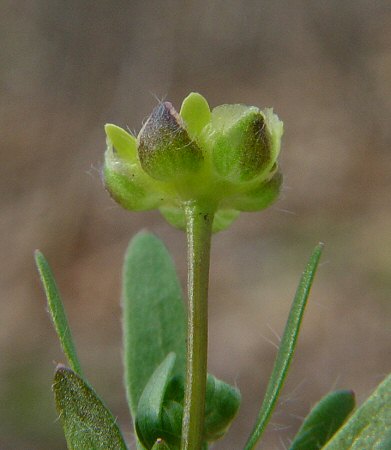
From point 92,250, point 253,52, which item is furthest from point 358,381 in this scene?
point 253,52

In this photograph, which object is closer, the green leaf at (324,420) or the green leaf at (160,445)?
the green leaf at (160,445)

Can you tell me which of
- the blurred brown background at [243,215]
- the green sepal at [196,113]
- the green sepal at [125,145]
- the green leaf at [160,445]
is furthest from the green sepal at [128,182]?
the blurred brown background at [243,215]

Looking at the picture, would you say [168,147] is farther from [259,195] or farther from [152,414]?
[152,414]

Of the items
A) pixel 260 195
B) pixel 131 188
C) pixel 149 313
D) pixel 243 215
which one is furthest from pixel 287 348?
pixel 243 215

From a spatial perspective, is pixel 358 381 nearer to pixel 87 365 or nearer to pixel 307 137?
pixel 87 365

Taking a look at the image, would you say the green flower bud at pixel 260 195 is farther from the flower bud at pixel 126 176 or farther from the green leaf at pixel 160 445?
the green leaf at pixel 160 445

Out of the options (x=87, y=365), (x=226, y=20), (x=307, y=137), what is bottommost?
(x=87, y=365)
